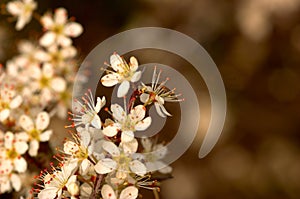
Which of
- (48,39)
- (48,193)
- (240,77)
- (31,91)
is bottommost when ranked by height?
(48,193)

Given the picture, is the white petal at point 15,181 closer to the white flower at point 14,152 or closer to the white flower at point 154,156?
the white flower at point 14,152

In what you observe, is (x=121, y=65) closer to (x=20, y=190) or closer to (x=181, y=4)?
(x=20, y=190)

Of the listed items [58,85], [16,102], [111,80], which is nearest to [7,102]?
[16,102]

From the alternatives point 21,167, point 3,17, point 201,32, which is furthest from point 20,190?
point 201,32

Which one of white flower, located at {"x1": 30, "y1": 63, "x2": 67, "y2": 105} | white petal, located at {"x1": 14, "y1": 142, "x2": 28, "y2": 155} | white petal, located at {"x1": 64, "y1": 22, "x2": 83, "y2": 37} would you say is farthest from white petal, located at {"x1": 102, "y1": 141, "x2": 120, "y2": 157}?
white petal, located at {"x1": 64, "y1": 22, "x2": 83, "y2": 37}

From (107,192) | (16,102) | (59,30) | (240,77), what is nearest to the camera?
(107,192)

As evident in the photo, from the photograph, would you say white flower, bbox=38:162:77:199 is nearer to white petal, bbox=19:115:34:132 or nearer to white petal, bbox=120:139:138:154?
white petal, bbox=120:139:138:154

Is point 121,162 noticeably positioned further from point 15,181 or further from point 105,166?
point 15,181
